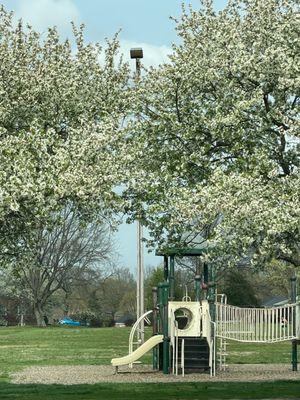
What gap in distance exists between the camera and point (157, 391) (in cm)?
1515

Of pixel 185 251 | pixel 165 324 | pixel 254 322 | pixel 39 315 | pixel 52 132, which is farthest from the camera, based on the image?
pixel 39 315

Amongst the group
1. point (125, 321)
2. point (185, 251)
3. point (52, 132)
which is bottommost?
point (125, 321)

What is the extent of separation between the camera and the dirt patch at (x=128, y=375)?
58.4 ft

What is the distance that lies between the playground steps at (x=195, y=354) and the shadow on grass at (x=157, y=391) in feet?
10.4

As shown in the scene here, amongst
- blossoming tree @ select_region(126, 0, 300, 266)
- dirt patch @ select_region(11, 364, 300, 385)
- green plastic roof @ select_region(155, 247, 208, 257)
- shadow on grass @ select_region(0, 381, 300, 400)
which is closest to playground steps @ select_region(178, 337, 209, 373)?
dirt patch @ select_region(11, 364, 300, 385)

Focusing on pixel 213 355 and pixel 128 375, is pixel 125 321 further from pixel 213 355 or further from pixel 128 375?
pixel 128 375

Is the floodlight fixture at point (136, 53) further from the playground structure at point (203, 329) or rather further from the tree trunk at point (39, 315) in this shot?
the tree trunk at point (39, 315)

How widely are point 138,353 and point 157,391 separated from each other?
425cm

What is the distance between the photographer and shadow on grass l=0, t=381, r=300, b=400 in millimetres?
13898

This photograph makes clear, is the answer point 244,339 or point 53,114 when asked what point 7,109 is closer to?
point 53,114

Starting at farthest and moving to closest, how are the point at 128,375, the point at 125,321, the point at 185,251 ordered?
the point at 125,321, the point at 128,375, the point at 185,251

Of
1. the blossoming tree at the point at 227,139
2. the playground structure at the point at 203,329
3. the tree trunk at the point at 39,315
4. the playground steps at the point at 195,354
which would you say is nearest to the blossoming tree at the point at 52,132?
the blossoming tree at the point at 227,139

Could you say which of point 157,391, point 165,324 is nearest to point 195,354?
point 165,324

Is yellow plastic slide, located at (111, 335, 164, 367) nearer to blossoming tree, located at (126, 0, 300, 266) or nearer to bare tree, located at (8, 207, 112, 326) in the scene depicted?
blossoming tree, located at (126, 0, 300, 266)
